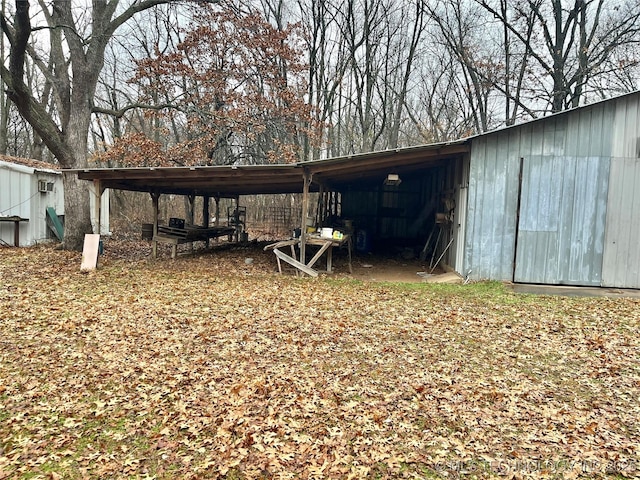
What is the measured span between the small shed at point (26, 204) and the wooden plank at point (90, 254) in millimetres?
4139

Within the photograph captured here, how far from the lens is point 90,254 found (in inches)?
331

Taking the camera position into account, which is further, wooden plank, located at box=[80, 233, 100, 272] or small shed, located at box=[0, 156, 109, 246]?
small shed, located at box=[0, 156, 109, 246]

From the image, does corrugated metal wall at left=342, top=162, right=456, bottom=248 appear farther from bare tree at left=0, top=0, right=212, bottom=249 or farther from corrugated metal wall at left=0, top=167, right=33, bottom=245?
corrugated metal wall at left=0, top=167, right=33, bottom=245

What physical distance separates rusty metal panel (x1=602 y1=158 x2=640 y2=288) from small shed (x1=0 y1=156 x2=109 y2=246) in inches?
543

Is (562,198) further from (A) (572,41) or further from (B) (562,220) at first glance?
(A) (572,41)

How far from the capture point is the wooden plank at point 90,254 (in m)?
8.30

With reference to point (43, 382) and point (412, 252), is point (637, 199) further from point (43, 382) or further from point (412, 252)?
point (43, 382)

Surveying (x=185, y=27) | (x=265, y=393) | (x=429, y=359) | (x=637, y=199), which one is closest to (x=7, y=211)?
(x=185, y=27)

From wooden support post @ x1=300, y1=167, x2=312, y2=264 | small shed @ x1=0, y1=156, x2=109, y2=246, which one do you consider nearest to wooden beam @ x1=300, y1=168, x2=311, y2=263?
wooden support post @ x1=300, y1=167, x2=312, y2=264

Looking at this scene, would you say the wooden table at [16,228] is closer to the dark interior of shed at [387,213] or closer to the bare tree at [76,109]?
the bare tree at [76,109]

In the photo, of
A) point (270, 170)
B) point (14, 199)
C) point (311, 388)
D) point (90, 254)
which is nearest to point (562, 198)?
point (270, 170)

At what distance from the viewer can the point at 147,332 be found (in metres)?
4.77

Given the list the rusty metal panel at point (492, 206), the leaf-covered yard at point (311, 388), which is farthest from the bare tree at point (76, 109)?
the rusty metal panel at point (492, 206)

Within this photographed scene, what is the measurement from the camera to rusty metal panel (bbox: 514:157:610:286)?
7.72 meters
